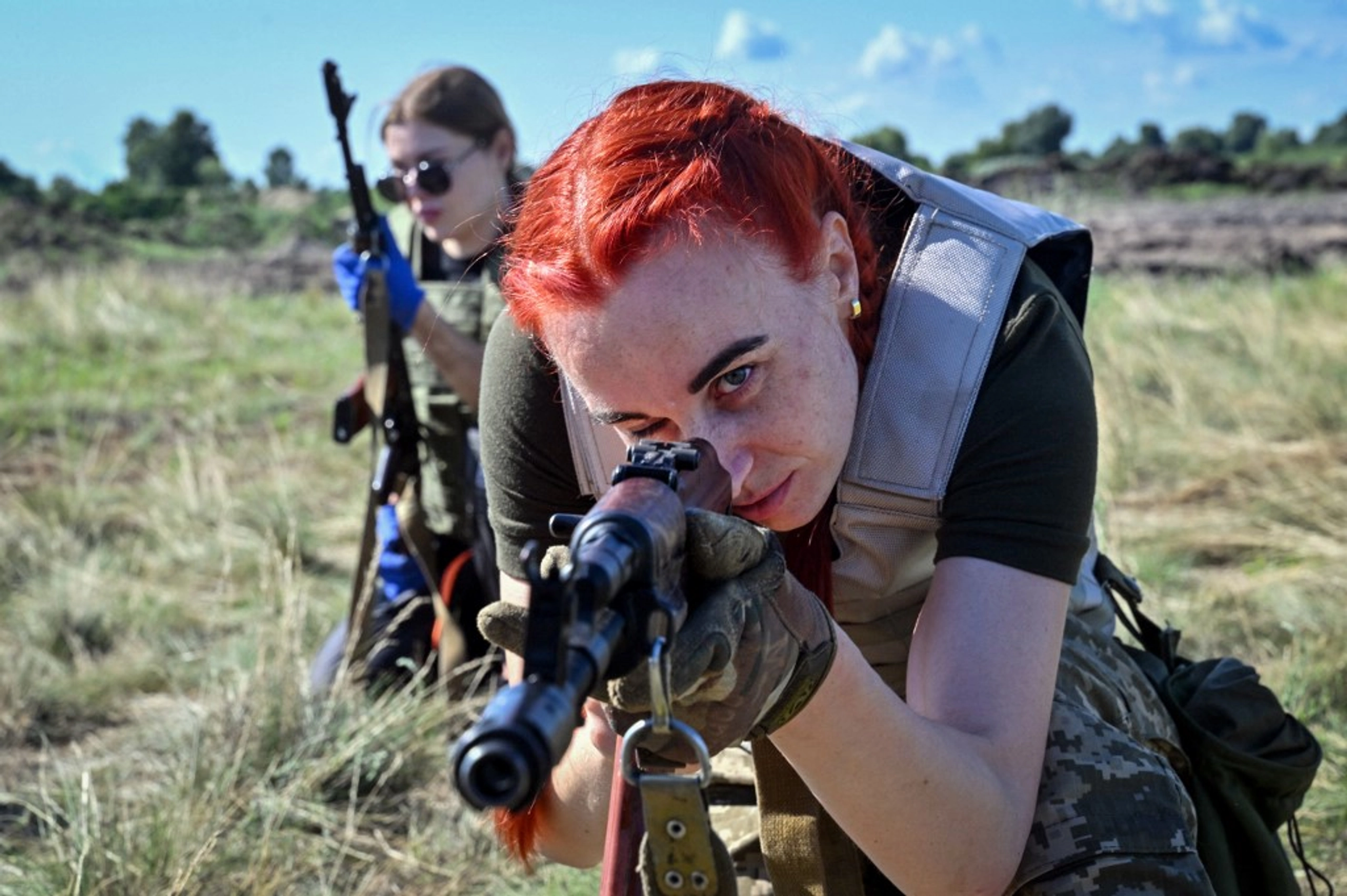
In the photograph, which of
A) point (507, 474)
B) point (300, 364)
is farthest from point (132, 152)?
point (507, 474)

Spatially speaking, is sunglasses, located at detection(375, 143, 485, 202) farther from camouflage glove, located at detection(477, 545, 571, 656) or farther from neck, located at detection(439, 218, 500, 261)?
camouflage glove, located at detection(477, 545, 571, 656)

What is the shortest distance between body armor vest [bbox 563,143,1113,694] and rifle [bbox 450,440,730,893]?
1.69 feet

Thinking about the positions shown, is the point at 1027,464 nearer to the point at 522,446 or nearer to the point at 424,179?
the point at 522,446

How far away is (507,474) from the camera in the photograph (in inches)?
85.6

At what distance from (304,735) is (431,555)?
3.61 feet

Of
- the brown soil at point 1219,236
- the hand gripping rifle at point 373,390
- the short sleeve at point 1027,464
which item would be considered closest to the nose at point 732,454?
the short sleeve at point 1027,464

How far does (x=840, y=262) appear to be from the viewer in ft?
6.40

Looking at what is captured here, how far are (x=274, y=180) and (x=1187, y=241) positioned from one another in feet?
71.9

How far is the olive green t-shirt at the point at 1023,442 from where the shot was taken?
74.7 inches

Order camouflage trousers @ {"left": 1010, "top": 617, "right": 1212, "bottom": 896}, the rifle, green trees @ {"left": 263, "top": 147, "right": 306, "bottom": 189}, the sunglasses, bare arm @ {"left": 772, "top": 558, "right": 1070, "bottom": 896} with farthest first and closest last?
green trees @ {"left": 263, "top": 147, "right": 306, "bottom": 189} → the sunglasses → camouflage trousers @ {"left": 1010, "top": 617, "right": 1212, "bottom": 896} → bare arm @ {"left": 772, "top": 558, "right": 1070, "bottom": 896} → the rifle

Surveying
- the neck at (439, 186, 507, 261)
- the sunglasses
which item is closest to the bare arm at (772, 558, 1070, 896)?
the neck at (439, 186, 507, 261)

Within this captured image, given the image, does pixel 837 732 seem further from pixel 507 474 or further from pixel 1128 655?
pixel 1128 655

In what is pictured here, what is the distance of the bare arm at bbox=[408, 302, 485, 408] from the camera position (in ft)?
13.5

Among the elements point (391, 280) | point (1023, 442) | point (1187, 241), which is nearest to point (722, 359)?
point (1023, 442)
